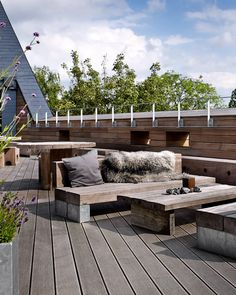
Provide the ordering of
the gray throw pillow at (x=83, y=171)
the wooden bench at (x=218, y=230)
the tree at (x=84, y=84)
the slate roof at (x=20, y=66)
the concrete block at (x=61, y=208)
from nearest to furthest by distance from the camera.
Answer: the wooden bench at (x=218, y=230) < the concrete block at (x=61, y=208) < the gray throw pillow at (x=83, y=171) < the slate roof at (x=20, y=66) < the tree at (x=84, y=84)

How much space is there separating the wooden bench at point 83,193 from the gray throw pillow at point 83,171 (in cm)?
10

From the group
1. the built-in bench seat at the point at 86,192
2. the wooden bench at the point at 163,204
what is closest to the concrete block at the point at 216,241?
the wooden bench at the point at 163,204

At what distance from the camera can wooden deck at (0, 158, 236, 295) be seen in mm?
2490

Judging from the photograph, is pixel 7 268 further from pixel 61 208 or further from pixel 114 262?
pixel 61 208

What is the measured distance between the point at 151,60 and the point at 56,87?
242 inches

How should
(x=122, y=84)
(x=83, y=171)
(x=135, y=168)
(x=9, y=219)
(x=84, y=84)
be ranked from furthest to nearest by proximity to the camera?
1. (x=84, y=84)
2. (x=122, y=84)
3. (x=135, y=168)
4. (x=83, y=171)
5. (x=9, y=219)

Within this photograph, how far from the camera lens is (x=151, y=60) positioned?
24.4m

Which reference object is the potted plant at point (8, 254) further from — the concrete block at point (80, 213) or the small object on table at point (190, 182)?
the small object on table at point (190, 182)

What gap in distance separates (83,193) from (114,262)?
127cm

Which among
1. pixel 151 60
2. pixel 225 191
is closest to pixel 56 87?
pixel 151 60

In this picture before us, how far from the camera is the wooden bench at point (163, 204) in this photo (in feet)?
11.7

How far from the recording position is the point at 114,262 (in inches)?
115

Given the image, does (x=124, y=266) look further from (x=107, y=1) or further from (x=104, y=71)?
(x=104, y=71)

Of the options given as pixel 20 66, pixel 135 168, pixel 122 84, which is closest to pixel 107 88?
pixel 122 84
